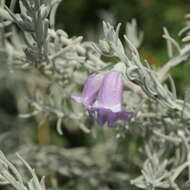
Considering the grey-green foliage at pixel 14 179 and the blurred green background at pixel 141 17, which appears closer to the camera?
the grey-green foliage at pixel 14 179

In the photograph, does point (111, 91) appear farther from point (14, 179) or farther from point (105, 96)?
point (14, 179)

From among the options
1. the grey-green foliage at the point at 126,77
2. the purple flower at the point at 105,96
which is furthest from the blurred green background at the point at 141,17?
the purple flower at the point at 105,96

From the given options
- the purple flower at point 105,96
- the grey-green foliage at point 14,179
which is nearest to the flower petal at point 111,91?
the purple flower at point 105,96

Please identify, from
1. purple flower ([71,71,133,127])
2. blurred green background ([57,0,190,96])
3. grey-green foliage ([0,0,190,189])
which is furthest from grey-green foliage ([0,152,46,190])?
blurred green background ([57,0,190,96])

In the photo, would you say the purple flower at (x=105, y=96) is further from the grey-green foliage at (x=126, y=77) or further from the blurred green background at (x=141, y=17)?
the blurred green background at (x=141, y=17)

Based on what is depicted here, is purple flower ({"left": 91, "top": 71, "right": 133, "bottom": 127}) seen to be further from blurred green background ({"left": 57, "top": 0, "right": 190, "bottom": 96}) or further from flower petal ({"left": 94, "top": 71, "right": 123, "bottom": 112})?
blurred green background ({"left": 57, "top": 0, "right": 190, "bottom": 96})

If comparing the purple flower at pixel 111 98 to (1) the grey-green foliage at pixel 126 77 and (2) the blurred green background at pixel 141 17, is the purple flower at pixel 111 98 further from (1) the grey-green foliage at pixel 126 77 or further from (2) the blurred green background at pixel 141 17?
(2) the blurred green background at pixel 141 17

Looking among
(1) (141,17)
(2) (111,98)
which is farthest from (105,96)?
(1) (141,17)

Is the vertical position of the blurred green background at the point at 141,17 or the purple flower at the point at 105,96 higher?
the purple flower at the point at 105,96
